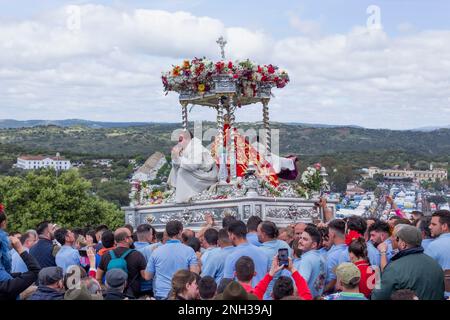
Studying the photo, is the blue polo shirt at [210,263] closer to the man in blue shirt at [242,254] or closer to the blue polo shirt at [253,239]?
the man in blue shirt at [242,254]

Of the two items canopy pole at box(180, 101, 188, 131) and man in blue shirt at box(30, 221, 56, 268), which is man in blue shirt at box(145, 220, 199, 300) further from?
canopy pole at box(180, 101, 188, 131)

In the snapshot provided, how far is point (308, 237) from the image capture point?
9.38 metres

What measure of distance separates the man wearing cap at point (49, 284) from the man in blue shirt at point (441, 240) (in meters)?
4.31

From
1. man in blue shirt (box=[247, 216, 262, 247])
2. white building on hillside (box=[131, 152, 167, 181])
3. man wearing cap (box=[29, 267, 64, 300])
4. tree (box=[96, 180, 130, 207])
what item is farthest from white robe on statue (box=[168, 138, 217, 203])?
tree (box=[96, 180, 130, 207])

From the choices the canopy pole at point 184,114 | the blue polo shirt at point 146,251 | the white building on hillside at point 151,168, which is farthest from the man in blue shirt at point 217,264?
the white building on hillside at point 151,168

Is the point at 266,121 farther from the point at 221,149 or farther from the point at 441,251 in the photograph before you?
the point at 441,251

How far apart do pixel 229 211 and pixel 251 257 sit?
946 cm

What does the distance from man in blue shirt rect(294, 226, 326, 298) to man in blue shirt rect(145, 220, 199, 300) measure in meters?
1.58

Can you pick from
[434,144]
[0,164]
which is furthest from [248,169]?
[434,144]

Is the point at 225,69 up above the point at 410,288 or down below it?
above

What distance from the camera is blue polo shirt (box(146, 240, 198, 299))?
10.2m

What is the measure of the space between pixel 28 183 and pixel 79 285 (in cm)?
3536

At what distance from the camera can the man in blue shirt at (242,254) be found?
30.2 feet
